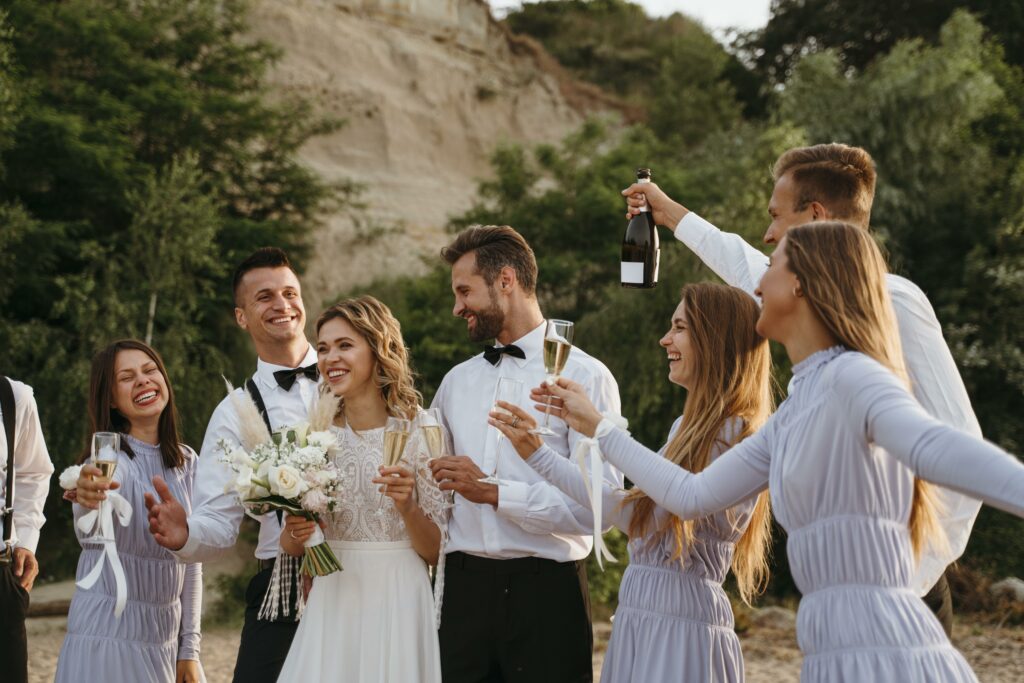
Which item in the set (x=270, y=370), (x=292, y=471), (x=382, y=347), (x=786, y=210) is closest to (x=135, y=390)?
(x=270, y=370)

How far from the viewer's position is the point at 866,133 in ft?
76.8

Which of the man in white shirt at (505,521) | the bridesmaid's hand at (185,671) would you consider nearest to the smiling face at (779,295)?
the man in white shirt at (505,521)

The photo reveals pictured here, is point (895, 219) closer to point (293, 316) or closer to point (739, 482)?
point (293, 316)

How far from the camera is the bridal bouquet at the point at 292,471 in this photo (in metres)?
4.29

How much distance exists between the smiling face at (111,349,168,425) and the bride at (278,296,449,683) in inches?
38.6

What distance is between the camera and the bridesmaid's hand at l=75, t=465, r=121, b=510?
15.0 ft

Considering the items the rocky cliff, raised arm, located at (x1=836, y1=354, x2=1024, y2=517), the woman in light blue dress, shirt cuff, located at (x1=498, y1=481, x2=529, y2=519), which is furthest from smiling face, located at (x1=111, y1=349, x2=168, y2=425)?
the rocky cliff

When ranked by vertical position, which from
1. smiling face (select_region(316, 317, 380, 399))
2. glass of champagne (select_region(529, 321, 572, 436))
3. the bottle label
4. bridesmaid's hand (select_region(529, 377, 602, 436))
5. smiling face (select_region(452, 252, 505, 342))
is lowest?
bridesmaid's hand (select_region(529, 377, 602, 436))

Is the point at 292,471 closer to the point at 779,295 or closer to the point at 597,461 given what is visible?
the point at 597,461

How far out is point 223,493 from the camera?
492cm

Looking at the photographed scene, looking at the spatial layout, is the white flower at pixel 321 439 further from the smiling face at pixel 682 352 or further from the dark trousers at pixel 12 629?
→ the dark trousers at pixel 12 629

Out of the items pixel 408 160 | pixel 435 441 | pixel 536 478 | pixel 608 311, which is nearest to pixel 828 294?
pixel 435 441

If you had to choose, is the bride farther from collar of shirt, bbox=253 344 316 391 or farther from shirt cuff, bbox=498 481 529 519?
collar of shirt, bbox=253 344 316 391

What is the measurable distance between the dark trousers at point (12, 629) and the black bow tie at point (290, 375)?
152 cm
